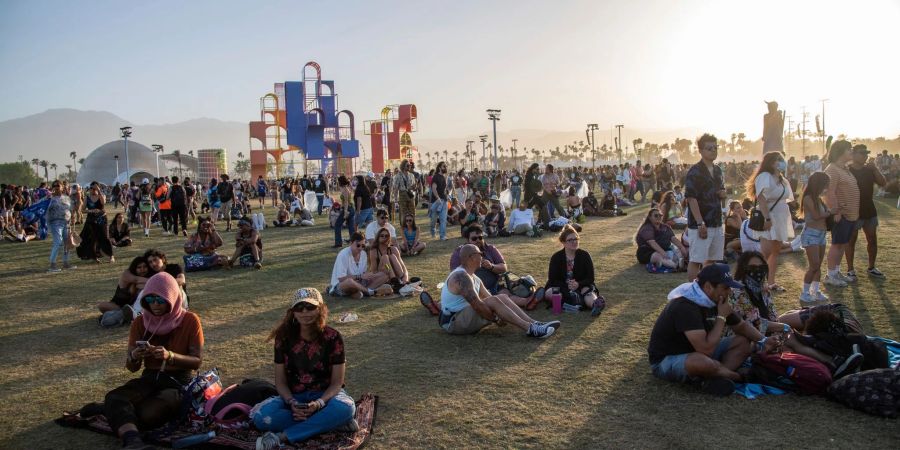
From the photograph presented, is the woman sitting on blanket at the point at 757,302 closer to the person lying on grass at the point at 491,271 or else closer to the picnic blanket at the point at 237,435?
the person lying on grass at the point at 491,271

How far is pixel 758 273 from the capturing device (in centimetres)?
498

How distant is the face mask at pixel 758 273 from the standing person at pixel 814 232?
7.23 feet

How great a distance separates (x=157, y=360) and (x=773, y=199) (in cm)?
622

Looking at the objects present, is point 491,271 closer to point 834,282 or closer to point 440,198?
point 834,282

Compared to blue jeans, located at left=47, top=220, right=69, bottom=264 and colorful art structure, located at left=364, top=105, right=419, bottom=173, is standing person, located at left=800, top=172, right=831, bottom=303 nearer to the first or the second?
blue jeans, located at left=47, top=220, right=69, bottom=264

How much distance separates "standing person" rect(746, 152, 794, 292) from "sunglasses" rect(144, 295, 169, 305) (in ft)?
19.6

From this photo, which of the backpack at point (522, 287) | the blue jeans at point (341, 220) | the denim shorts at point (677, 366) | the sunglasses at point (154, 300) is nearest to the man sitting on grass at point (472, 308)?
the backpack at point (522, 287)

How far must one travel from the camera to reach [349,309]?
757 cm

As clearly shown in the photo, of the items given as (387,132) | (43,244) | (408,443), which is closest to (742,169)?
(387,132)

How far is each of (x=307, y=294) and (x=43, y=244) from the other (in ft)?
50.7

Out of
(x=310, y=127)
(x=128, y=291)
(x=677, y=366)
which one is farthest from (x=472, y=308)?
(x=310, y=127)

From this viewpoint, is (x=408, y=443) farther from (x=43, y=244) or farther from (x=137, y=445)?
(x=43, y=244)

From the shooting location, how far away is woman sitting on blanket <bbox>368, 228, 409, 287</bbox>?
843 cm

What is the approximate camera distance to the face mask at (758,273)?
4945mm
